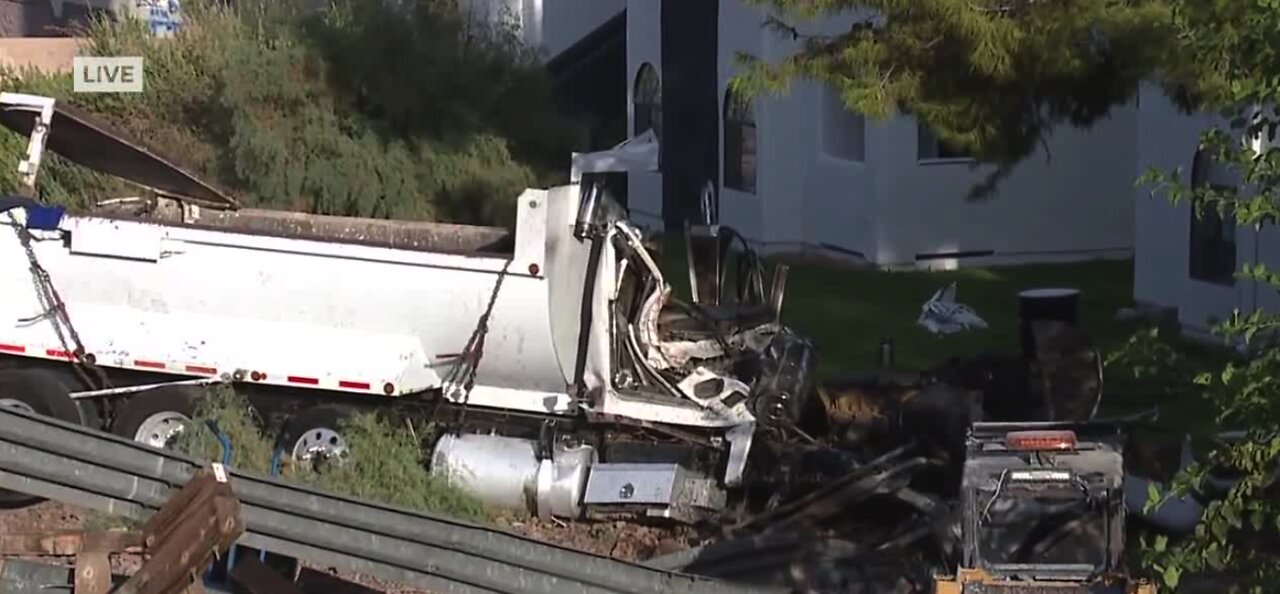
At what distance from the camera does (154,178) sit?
495 inches

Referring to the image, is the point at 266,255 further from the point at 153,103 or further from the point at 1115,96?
the point at 153,103

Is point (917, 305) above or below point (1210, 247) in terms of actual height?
below

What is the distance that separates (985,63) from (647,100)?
57.4 feet

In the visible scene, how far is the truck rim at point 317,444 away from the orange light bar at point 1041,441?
174 inches

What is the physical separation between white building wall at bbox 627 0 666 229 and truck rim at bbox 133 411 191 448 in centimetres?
1453

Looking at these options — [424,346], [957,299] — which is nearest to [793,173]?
[957,299]

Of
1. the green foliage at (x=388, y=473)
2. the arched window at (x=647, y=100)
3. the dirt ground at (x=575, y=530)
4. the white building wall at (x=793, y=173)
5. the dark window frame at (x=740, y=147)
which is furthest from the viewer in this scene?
the arched window at (x=647, y=100)

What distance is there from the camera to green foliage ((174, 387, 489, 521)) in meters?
10.4

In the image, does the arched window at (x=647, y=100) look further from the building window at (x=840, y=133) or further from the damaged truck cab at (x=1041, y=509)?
the damaged truck cab at (x=1041, y=509)

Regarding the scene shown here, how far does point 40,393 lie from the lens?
1116 cm

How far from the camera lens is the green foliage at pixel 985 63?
8.91 m

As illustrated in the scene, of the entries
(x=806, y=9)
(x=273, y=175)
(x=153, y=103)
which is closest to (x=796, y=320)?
(x=273, y=175)

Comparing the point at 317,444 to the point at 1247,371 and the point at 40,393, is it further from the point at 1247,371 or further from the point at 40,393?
the point at 1247,371

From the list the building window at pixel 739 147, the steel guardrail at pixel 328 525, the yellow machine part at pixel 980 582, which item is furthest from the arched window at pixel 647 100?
the steel guardrail at pixel 328 525
